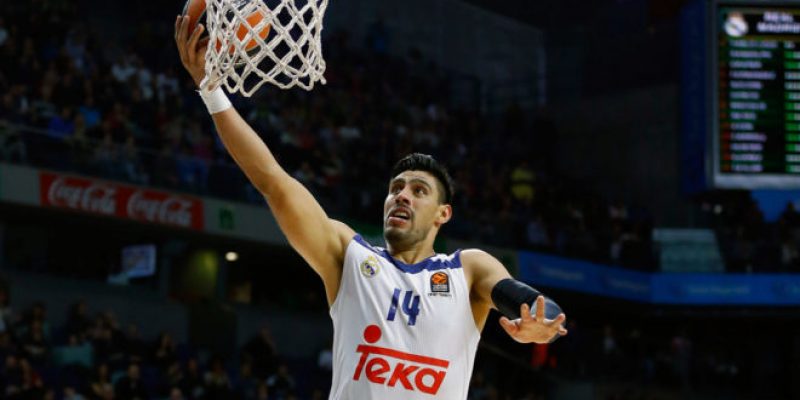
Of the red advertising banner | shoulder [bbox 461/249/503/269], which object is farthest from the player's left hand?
the red advertising banner

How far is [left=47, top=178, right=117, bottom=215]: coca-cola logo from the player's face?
12.1 m

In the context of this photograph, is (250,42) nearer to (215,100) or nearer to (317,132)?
(215,100)

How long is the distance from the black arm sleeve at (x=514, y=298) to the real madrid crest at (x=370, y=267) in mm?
521

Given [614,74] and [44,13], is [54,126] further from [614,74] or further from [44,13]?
[614,74]

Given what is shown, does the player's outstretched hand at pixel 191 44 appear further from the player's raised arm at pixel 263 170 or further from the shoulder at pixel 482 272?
the shoulder at pixel 482 272

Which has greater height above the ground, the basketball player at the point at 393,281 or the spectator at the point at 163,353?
the basketball player at the point at 393,281

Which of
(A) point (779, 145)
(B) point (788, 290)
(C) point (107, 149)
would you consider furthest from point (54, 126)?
(B) point (788, 290)

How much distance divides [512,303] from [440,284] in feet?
1.66

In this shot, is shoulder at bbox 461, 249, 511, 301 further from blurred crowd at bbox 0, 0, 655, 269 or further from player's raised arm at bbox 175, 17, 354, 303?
blurred crowd at bbox 0, 0, 655, 269

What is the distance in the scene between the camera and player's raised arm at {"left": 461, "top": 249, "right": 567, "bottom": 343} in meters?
4.67

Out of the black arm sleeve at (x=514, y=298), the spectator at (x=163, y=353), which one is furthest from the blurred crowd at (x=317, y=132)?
the black arm sleeve at (x=514, y=298)

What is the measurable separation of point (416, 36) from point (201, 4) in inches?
920

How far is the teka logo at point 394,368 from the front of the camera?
16.8 feet

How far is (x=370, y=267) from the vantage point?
17.4 feet
